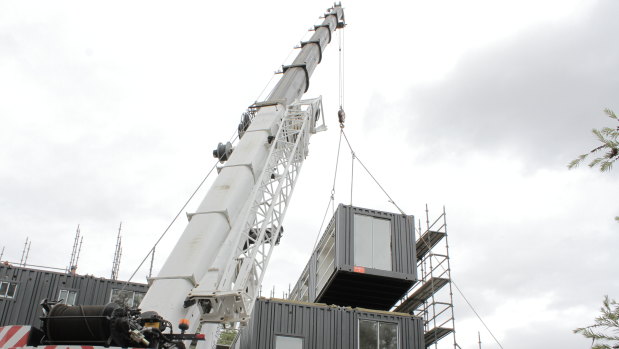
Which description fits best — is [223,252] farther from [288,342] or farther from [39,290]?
[39,290]

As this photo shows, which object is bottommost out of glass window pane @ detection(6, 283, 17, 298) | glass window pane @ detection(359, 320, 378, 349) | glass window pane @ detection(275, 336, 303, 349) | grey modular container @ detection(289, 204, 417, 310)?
glass window pane @ detection(275, 336, 303, 349)

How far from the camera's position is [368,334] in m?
19.7

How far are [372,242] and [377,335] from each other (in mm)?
4053

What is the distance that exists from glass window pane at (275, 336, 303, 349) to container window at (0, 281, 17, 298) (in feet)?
38.3

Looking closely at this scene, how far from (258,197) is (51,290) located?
1365 centimetres

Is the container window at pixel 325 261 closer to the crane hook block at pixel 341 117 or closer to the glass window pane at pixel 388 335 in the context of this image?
the glass window pane at pixel 388 335

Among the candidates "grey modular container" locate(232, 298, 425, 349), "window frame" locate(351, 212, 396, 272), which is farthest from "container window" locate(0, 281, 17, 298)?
"window frame" locate(351, 212, 396, 272)

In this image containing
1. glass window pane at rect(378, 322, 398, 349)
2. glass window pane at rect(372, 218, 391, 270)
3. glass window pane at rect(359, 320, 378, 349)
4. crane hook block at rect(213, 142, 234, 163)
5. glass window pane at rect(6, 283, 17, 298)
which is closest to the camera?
crane hook block at rect(213, 142, 234, 163)

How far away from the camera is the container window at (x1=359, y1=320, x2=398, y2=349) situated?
1952 cm

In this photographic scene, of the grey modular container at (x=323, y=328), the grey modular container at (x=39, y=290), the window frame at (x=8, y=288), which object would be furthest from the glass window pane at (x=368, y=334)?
the window frame at (x=8, y=288)

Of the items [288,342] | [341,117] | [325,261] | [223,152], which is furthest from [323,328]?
[341,117]

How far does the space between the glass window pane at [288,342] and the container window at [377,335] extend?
2138 mm

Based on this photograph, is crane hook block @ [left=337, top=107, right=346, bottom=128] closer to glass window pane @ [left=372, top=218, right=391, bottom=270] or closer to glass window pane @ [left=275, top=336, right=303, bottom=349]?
glass window pane @ [left=372, top=218, right=391, bottom=270]

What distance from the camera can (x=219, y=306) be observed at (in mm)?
11562
